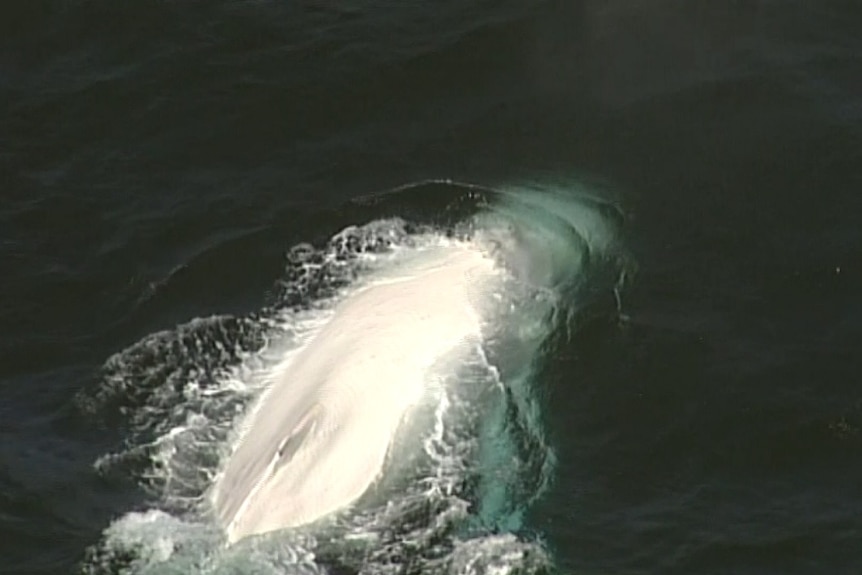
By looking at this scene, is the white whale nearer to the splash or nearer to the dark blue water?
the splash

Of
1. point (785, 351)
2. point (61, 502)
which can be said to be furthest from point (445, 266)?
point (61, 502)

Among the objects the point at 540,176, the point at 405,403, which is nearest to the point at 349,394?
the point at 405,403

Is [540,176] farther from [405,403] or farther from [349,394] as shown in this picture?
[349,394]

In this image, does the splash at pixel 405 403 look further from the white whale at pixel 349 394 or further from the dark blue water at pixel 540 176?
the dark blue water at pixel 540 176

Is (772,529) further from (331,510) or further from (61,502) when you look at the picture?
(61,502)

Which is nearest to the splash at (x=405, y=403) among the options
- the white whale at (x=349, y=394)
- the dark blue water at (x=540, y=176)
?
the white whale at (x=349, y=394)

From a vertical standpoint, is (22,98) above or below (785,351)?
above
